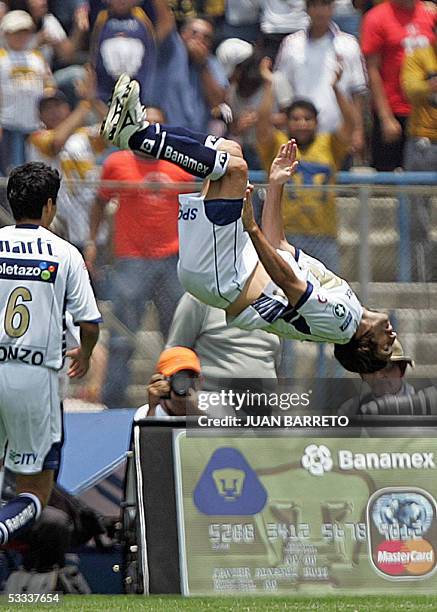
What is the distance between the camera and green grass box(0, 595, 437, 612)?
5.60 m

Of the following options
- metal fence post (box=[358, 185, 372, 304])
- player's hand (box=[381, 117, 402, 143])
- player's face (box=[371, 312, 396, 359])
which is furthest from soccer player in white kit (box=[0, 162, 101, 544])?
player's hand (box=[381, 117, 402, 143])

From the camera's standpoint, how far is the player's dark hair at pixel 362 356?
22.0ft

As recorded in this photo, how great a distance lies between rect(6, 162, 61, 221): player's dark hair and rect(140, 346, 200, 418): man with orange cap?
1.15 metres

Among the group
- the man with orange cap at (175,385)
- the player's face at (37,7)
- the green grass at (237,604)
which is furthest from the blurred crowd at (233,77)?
the green grass at (237,604)

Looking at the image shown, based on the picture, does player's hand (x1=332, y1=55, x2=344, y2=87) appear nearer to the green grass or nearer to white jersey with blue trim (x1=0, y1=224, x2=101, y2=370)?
white jersey with blue trim (x1=0, y1=224, x2=101, y2=370)

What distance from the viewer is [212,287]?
6.41 m

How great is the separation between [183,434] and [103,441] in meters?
1.22

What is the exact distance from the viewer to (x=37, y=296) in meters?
6.44

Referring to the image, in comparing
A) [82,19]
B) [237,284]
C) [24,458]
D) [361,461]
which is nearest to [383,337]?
[361,461]

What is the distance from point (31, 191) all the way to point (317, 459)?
201 cm

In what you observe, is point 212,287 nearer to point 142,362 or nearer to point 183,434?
point 183,434

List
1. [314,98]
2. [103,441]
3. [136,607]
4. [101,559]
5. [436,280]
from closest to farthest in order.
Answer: [136,607] → [101,559] → [103,441] → [436,280] → [314,98]

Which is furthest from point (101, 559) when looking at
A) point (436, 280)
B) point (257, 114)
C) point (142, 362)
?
point (257, 114)

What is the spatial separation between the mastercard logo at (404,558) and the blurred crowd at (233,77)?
10.7 feet
